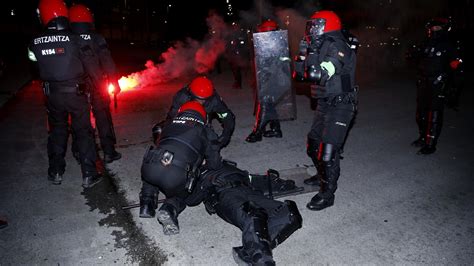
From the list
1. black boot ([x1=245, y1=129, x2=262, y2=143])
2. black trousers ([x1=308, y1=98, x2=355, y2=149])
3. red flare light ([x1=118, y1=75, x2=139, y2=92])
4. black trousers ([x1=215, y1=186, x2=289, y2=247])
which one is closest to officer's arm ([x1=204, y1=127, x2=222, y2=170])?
black trousers ([x1=215, y1=186, x2=289, y2=247])

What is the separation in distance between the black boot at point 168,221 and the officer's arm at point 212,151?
646 millimetres

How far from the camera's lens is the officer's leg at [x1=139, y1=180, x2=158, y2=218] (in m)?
3.79

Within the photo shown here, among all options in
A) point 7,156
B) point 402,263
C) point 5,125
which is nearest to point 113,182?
point 7,156

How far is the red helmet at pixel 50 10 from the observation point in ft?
14.3

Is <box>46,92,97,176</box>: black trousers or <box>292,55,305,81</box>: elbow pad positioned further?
<box>46,92,97,176</box>: black trousers

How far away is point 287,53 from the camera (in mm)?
6758

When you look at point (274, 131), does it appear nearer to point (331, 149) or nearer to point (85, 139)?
point (331, 149)

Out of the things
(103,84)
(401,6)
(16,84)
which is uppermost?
(401,6)

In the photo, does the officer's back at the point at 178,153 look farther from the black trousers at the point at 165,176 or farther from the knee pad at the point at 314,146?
the knee pad at the point at 314,146

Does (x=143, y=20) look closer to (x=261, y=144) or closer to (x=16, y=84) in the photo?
(x=16, y=84)

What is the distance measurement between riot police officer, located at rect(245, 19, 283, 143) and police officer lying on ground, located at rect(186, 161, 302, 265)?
2.40 meters

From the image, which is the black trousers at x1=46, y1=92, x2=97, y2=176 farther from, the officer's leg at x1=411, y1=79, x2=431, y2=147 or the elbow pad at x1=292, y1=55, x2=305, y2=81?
the officer's leg at x1=411, y1=79, x2=431, y2=147

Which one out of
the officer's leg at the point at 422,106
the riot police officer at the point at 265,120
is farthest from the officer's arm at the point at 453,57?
the riot police officer at the point at 265,120

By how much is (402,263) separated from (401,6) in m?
17.1
